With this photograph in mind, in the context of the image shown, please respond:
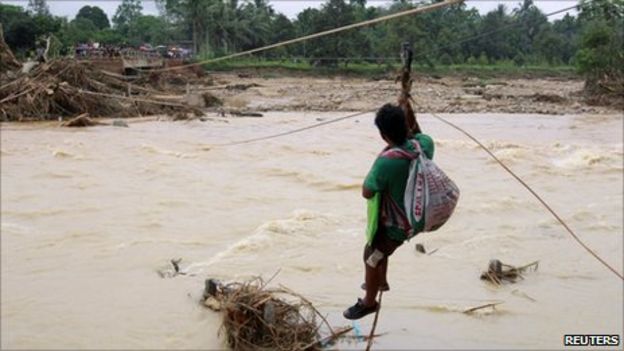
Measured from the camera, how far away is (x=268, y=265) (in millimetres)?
7055

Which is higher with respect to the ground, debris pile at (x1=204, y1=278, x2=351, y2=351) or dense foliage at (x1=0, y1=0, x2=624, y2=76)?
dense foliage at (x1=0, y1=0, x2=624, y2=76)

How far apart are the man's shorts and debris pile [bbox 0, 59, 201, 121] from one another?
1638cm

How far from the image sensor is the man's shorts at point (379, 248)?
8.41 ft

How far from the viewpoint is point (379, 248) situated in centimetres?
261

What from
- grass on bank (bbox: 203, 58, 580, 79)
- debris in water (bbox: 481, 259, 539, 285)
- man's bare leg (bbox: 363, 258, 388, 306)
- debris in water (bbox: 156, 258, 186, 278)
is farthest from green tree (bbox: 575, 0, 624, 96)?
man's bare leg (bbox: 363, 258, 388, 306)

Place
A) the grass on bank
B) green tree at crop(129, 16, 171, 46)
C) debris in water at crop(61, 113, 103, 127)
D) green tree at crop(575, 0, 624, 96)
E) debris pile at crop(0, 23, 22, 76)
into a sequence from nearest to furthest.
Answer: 1. debris in water at crop(61, 113, 103, 127)
2. debris pile at crop(0, 23, 22, 76)
3. green tree at crop(575, 0, 624, 96)
4. green tree at crop(129, 16, 171, 46)
5. the grass on bank

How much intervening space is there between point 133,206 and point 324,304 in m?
4.36

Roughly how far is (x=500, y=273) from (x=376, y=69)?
115 ft

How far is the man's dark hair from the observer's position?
2367 mm

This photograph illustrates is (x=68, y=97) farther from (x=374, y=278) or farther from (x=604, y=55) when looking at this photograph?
(x=604, y=55)

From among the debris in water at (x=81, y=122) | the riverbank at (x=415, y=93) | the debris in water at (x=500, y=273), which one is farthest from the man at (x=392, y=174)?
the debris in water at (x=81, y=122)

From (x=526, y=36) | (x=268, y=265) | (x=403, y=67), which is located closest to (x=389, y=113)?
(x=403, y=67)

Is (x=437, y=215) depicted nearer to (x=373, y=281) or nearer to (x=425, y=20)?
(x=373, y=281)

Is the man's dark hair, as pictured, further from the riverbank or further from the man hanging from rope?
the riverbank
